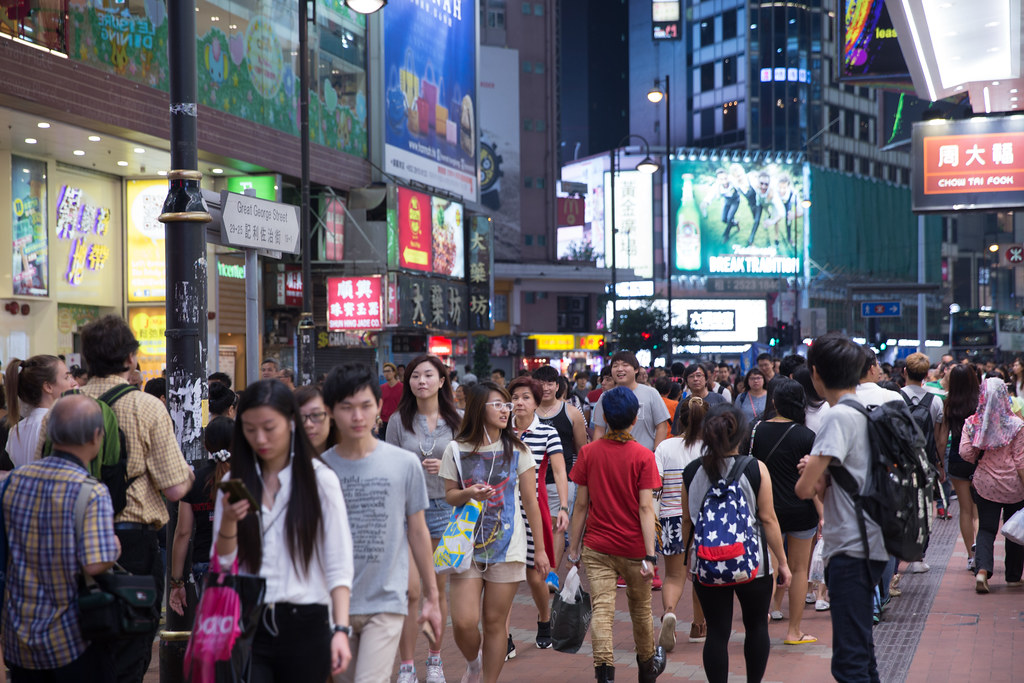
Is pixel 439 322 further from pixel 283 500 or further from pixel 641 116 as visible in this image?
pixel 641 116

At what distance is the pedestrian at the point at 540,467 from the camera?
Answer: 7223 mm

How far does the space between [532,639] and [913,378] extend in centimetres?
530

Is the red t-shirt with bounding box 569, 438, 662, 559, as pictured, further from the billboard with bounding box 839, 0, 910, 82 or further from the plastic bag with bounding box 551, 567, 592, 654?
the billboard with bounding box 839, 0, 910, 82

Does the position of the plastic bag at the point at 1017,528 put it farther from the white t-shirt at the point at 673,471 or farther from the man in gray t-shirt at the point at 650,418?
the man in gray t-shirt at the point at 650,418

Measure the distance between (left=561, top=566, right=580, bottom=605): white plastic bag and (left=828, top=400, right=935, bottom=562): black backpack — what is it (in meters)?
2.03

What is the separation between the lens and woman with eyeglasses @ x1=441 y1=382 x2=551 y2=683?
20.4 feet

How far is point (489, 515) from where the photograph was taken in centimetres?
635

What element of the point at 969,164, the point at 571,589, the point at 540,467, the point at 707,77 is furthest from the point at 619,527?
the point at 707,77

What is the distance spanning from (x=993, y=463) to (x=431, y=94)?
26857mm

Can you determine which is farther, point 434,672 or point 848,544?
point 434,672

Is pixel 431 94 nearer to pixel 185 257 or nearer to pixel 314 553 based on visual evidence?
pixel 185 257

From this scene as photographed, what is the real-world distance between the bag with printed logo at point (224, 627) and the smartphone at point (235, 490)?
9.4 inches

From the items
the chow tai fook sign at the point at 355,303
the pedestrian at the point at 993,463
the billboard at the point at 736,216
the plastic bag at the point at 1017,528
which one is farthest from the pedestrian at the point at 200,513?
the billboard at the point at 736,216

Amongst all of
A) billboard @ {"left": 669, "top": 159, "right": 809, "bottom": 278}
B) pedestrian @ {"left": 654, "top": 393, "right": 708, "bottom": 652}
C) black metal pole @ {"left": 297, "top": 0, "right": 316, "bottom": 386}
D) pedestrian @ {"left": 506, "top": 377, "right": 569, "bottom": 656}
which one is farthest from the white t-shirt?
billboard @ {"left": 669, "top": 159, "right": 809, "bottom": 278}
